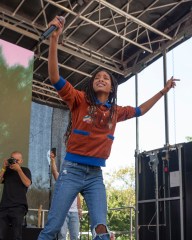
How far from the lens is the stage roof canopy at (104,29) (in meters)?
8.78

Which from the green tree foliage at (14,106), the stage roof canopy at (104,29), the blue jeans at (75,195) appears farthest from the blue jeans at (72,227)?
the stage roof canopy at (104,29)

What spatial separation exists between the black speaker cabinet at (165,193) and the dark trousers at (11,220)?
9.11 feet

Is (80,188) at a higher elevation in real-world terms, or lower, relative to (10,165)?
lower

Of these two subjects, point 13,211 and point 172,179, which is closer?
point 13,211

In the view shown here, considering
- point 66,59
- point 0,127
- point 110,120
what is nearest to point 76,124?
point 110,120

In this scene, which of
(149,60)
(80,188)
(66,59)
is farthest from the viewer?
(66,59)

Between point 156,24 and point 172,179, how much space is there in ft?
13.8

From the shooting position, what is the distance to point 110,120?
2391 mm

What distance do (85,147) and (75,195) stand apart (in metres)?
0.27

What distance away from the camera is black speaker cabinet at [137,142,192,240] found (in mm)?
6359

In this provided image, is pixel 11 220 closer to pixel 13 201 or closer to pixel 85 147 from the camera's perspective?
pixel 13 201

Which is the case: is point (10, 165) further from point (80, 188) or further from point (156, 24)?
point (156, 24)

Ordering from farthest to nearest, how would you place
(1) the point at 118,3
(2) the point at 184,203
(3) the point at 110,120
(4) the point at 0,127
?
1. (1) the point at 118,3
2. (4) the point at 0,127
3. (2) the point at 184,203
4. (3) the point at 110,120

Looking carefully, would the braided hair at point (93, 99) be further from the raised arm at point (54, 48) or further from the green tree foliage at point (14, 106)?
the green tree foliage at point (14, 106)
